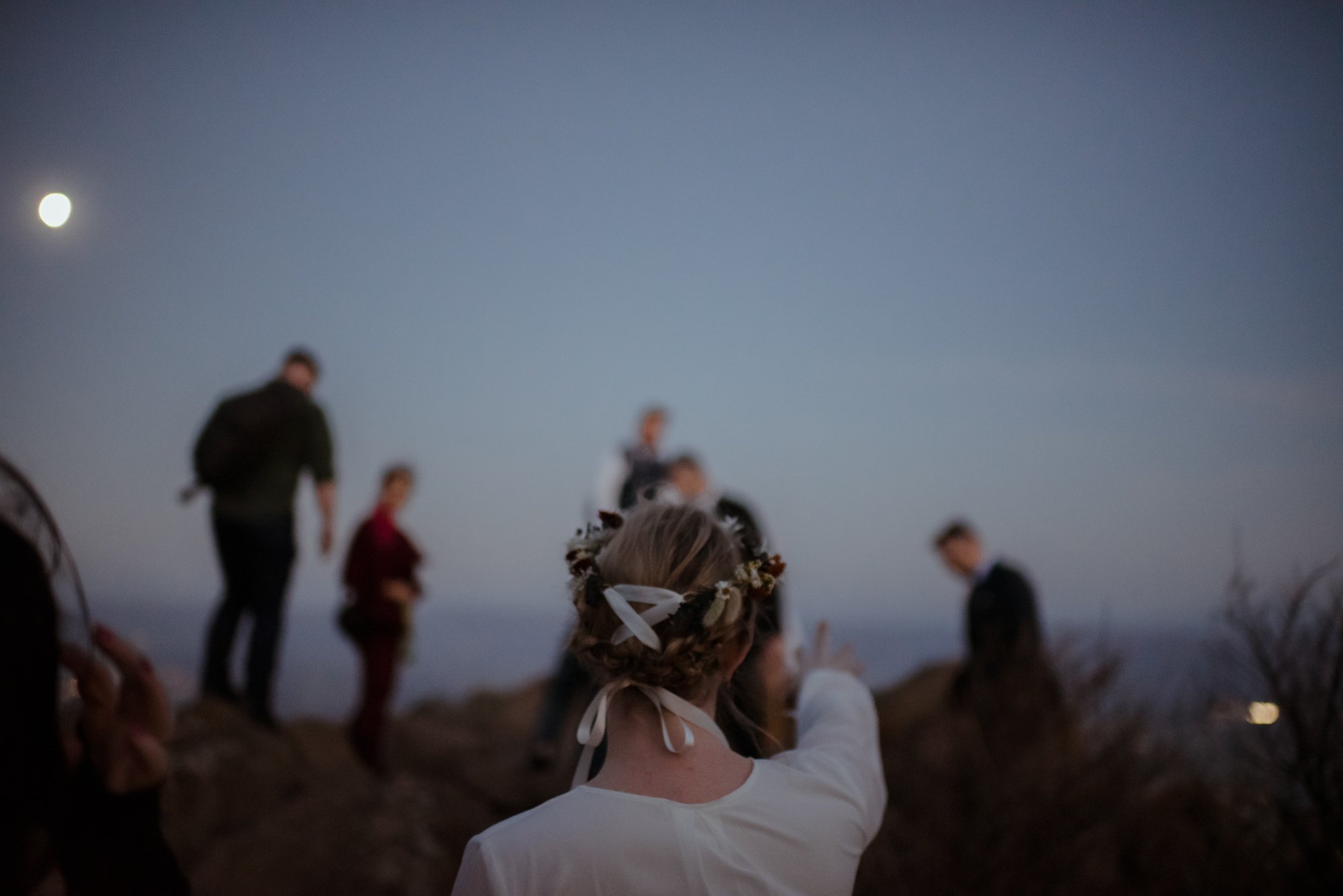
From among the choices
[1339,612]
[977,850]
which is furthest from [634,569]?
[977,850]

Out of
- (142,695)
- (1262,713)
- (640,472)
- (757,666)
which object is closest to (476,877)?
(142,695)

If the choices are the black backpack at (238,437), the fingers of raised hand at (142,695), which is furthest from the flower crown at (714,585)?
A: the black backpack at (238,437)

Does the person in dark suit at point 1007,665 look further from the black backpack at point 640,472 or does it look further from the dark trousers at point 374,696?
the dark trousers at point 374,696

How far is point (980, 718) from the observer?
5.58m

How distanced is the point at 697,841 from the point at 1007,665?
4.52 metres

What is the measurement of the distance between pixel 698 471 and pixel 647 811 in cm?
414

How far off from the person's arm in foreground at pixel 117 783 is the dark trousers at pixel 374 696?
14.0 feet

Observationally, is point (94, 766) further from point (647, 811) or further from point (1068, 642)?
point (1068, 642)

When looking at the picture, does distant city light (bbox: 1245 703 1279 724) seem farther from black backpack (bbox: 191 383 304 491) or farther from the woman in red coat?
black backpack (bbox: 191 383 304 491)

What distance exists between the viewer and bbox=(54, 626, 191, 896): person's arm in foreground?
4.35 ft

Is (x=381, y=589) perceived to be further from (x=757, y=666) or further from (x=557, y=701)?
(x=757, y=666)

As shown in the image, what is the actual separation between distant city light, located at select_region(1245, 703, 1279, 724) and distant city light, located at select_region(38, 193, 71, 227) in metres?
4.38

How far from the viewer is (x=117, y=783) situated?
1.40 m

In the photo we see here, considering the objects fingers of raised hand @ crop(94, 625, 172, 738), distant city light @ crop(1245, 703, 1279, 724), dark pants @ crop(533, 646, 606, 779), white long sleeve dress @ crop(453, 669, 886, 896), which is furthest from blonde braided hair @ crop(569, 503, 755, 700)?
dark pants @ crop(533, 646, 606, 779)
